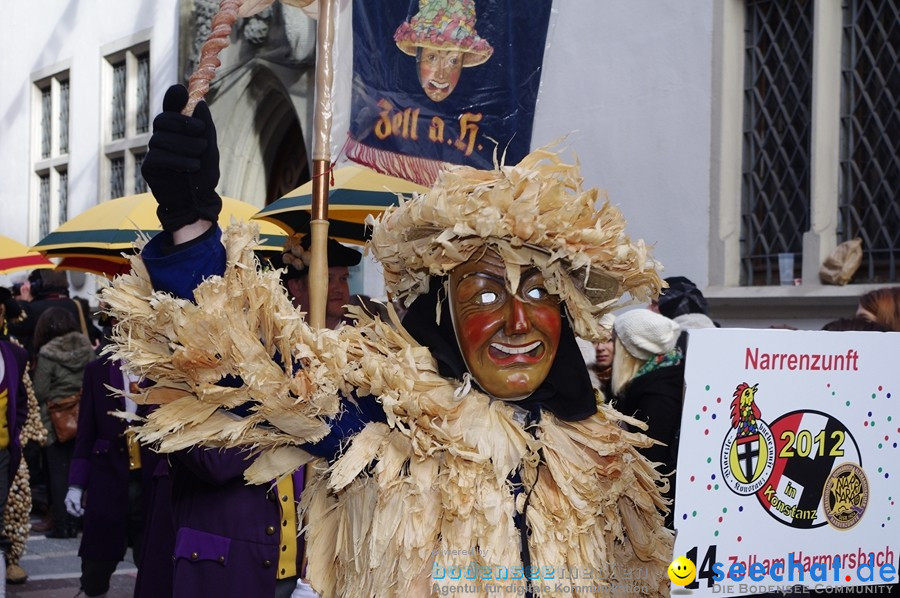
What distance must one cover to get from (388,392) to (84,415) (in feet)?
12.3

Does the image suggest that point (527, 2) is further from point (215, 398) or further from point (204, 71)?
point (215, 398)

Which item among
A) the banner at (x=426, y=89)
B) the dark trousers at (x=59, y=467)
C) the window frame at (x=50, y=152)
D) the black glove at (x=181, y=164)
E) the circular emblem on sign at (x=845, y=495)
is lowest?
the dark trousers at (x=59, y=467)

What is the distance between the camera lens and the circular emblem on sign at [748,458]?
2.82 metres

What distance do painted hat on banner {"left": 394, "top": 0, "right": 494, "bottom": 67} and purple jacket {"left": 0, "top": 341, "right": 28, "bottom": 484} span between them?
3.17m

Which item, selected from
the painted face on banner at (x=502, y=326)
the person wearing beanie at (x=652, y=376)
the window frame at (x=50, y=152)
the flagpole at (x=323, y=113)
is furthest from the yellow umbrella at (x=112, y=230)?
the window frame at (x=50, y=152)

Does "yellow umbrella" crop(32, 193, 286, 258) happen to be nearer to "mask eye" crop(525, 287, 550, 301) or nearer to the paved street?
the paved street

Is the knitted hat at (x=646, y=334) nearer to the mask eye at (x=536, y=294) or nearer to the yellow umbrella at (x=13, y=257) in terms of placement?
the mask eye at (x=536, y=294)

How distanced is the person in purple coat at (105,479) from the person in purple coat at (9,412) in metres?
0.75

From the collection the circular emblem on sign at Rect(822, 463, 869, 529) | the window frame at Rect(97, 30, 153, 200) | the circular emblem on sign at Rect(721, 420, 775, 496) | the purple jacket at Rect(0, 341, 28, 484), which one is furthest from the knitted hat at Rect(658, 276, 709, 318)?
the window frame at Rect(97, 30, 153, 200)

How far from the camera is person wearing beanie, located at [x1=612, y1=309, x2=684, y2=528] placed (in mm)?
4160

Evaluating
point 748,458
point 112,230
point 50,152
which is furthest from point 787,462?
point 50,152

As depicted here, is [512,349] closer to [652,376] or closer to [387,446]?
[387,446]

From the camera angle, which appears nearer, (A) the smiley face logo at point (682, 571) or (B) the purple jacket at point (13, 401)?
(A) the smiley face logo at point (682, 571)

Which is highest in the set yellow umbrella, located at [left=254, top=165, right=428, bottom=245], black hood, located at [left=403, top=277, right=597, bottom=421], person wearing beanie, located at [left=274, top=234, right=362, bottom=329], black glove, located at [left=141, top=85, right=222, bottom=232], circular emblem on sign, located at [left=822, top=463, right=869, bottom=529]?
yellow umbrella, located at [left=254, top=165, right=428, bottom=245]
